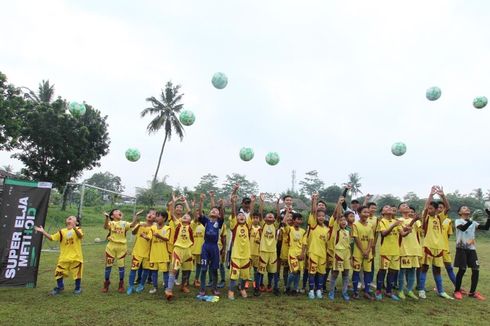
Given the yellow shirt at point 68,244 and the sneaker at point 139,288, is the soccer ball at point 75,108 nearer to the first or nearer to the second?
the yellow shirt at point 68,244

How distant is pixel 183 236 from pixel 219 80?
13.8 ft

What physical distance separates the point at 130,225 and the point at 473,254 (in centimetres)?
722

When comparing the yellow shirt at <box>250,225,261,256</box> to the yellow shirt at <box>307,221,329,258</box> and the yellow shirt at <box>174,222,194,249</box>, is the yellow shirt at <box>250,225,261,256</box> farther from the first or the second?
the yellow shirt at <box>174,222,194,249</box>

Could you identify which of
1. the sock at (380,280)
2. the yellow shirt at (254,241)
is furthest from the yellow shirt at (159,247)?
the sock at (380,280)

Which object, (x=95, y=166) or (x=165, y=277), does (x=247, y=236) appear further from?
(x=95, y=166)

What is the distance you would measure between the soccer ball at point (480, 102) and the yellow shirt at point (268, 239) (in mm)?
6262

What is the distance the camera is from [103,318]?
5.63 meters

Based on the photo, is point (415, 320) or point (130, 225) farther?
point (130, 225)

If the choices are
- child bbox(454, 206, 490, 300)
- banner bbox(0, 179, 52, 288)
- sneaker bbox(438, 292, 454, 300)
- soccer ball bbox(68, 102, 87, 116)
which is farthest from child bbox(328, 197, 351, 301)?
soccer ball bbox(68, 102, 87, 116)

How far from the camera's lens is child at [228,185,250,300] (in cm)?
710

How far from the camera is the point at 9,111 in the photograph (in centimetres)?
2133

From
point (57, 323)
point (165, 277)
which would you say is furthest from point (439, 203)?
point (57, 323)

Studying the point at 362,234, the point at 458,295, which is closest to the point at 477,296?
the point at 458,295

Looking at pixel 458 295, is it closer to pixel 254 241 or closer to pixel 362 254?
pixel 362 254
